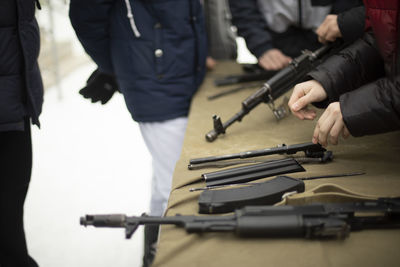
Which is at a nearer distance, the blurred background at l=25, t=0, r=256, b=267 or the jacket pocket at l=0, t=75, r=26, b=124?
the jacket pocket at l=0, t=75, r=26, b=124

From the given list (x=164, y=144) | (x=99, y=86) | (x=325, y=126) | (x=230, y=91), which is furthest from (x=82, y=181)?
(x=325, y=126)

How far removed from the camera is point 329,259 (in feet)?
2.46

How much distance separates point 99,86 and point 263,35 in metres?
0.87

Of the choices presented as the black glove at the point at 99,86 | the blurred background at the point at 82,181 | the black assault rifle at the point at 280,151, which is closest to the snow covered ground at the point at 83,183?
the blurred background at the point at 82,181

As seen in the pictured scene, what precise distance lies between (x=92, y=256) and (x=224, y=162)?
1.29 meters

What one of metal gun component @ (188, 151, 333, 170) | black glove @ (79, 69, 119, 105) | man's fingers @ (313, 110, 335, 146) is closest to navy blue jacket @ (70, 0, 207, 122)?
black glove @ (79, 69, 119, 105)

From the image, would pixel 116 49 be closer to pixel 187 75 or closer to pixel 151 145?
pixel 187 75

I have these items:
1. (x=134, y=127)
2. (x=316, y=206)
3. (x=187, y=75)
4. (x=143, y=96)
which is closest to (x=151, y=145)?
(x=143, y=96)

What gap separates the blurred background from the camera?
221 centimetres

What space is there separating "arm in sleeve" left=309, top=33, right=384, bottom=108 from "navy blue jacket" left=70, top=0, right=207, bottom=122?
68 centimetres

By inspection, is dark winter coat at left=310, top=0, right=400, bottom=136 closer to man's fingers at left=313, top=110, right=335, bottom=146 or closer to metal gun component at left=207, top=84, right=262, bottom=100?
man's fingers at left=313, top=110, right=335, bottom=146

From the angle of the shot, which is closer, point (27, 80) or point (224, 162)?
point (224, 162)

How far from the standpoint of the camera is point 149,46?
1.66 m

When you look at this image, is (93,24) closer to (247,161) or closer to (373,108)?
(247,161)
